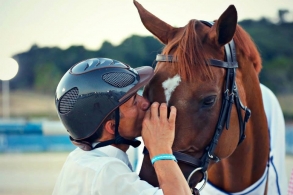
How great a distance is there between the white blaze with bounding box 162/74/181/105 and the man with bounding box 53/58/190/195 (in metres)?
0.12

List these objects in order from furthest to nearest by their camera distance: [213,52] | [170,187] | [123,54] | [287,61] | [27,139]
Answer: [287,61]
[123,54]
[27,139]
[213,52]
[170,187]

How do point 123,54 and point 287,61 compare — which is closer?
point 123,54

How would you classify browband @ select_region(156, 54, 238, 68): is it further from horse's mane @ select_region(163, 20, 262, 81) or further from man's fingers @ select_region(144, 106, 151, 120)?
man's fingers @ select_region(144, 106, 151, 120)

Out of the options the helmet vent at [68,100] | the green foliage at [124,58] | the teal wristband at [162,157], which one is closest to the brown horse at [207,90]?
the teal wristband at [162,157]

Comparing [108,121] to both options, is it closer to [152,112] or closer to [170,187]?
[152,112]

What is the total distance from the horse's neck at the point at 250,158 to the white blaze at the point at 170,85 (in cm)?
62

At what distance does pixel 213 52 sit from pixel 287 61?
20090 millimetres

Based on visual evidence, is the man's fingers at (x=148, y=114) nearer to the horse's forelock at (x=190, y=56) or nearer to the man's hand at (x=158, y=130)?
the man's hand at (x=158, y=130)

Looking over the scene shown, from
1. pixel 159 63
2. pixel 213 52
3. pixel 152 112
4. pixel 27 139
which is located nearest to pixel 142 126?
pixel 152 112

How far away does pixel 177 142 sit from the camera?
1946 mm

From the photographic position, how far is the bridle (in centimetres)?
201

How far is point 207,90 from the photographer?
2000 millimetres

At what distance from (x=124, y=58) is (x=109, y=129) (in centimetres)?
1689

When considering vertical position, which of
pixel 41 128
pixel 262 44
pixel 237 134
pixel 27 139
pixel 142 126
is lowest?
pixel 27 139
